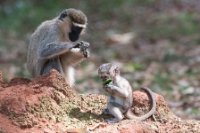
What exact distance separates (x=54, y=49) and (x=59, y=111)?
221 centimetres

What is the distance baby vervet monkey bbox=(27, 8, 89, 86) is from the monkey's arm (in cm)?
197

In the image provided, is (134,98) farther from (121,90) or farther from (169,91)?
(169,91)

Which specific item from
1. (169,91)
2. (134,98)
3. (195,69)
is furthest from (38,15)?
(134,98)

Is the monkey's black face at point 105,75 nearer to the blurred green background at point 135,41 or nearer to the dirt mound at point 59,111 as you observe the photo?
the dirt mound at point 59,111

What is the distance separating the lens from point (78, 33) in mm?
9078

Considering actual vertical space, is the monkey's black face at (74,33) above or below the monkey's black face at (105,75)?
above

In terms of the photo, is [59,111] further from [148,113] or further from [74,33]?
[74,33]

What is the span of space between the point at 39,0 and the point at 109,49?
6.30 metres

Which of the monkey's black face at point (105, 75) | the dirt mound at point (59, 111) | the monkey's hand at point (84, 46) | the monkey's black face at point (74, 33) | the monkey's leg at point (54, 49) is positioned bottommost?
the dirt mound at point (59, 111)

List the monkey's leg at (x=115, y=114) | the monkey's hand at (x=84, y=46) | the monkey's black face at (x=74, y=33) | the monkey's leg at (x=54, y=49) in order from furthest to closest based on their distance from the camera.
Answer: the monkey's black face at (x=74, y=33) → the monkey's leg at (x=54, y=49) → the monkey's hand at (x=84, y=46) → the monkey's leg at (x=115, y=114)

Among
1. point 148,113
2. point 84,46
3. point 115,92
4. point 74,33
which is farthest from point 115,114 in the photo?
point 74,33

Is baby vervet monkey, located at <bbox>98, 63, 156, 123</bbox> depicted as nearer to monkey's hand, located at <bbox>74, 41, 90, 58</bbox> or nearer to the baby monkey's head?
the baby monkey's head

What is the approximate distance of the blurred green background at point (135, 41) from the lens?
14461mm

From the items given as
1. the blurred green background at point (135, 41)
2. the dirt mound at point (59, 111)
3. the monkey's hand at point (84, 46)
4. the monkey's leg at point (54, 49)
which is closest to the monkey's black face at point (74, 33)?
the monkey's leg at point (54, 49)
